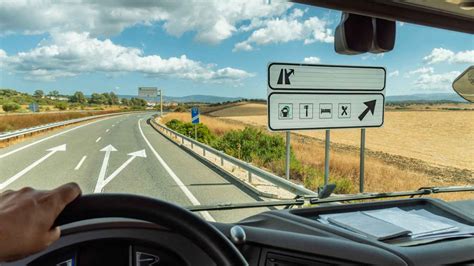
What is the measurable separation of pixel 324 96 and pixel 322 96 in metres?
0.02

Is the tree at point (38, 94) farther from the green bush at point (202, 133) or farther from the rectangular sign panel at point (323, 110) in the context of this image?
the green bush at point (202, 133)

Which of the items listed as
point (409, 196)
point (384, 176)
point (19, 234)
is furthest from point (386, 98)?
point (19, 234)

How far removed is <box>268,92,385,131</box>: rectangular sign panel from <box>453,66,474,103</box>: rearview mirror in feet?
2.45

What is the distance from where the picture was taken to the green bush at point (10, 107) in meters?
Result: 2.18

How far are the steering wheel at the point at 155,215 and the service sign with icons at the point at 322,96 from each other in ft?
6.26

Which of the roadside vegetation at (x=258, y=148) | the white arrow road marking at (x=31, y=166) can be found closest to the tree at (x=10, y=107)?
the white arrow road marking at (x=31, y=166)

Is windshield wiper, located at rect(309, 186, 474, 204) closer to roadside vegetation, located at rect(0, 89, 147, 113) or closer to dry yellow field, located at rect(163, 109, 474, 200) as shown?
dry yellow field, located at rect(163, 109, 474, 200)

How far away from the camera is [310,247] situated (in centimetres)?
171

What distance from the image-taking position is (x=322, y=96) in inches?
115

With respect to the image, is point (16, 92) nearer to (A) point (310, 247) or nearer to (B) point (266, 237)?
(B) point (266, 237)

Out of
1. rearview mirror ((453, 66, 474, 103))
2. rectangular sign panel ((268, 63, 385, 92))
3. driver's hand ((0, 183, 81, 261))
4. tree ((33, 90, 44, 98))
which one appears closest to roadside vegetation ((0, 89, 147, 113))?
tree ((33, 90, 44, 98))

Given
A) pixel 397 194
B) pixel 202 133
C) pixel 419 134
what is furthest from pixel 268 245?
pixel 419 134

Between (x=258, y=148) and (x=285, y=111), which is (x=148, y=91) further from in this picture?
(x=258, y=148)

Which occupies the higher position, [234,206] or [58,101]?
[58,101]
